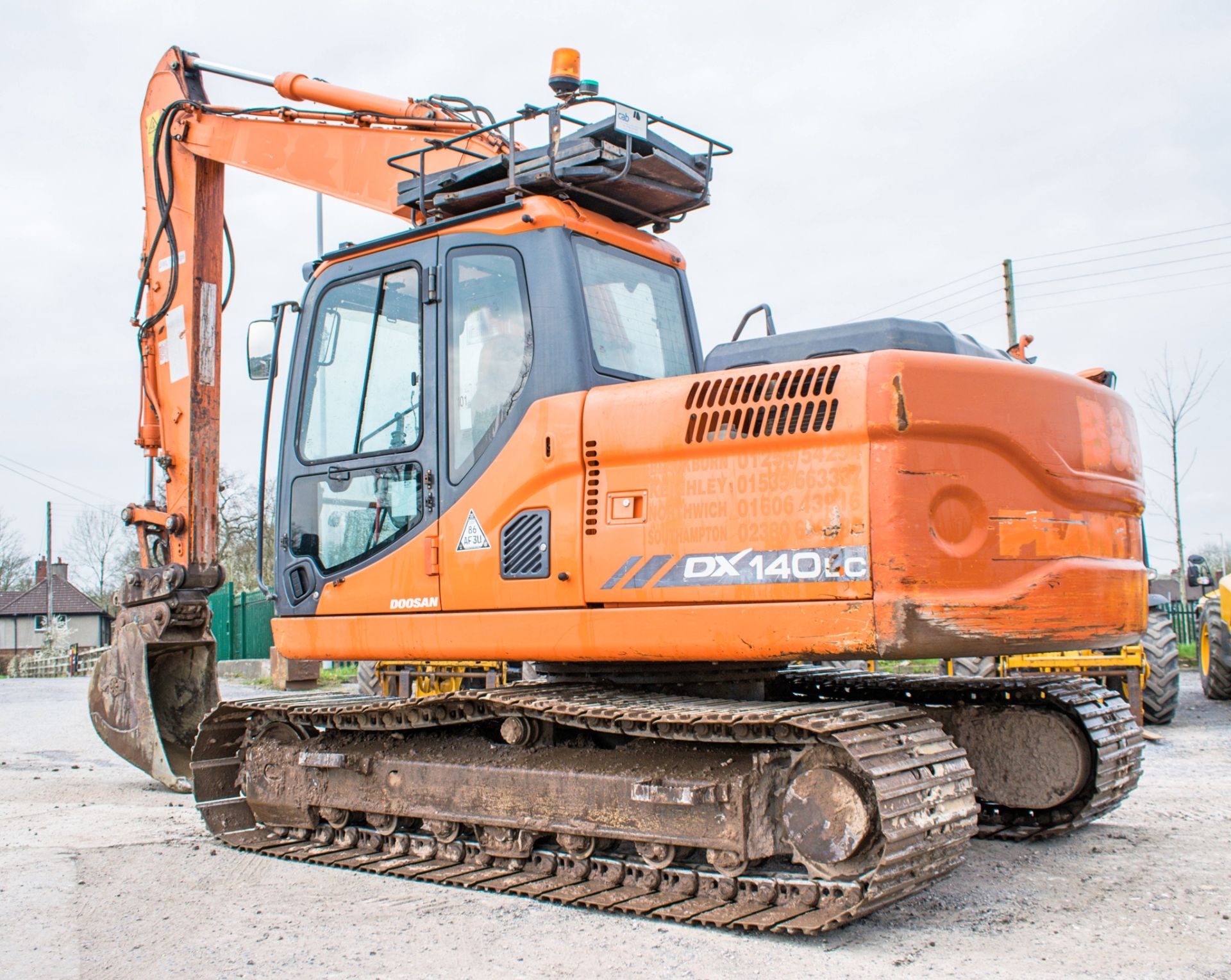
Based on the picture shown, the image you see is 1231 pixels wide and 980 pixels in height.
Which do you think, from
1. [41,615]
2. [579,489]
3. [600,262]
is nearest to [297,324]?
[600,262]

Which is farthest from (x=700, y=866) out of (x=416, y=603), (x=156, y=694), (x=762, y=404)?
(x=156, y=694)

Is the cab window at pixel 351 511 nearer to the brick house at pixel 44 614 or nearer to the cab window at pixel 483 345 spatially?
the cab window at pixel 483 345

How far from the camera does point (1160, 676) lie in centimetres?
1147

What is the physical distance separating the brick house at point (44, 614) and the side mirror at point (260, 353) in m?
51.7

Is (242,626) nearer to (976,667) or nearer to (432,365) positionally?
(976,667)

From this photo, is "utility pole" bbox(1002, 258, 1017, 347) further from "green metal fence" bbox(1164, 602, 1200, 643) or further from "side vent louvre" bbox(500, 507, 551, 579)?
"side vent louvre" bbox(500, 507, 551, 579)

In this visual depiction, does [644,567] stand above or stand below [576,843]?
above

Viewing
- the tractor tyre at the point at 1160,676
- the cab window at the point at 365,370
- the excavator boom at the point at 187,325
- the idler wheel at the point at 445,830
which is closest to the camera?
the idler wheel at the point at 445,830

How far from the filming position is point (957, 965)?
397 centimetres

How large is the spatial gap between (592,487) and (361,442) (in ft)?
5.06

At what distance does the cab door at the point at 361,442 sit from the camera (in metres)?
5.55

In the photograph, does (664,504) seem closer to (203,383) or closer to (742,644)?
(742,644)

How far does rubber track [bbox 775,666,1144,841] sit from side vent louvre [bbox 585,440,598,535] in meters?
2.02

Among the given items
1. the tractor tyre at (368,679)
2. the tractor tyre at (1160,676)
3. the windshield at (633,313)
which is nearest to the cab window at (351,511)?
the windshield at (633,313)
